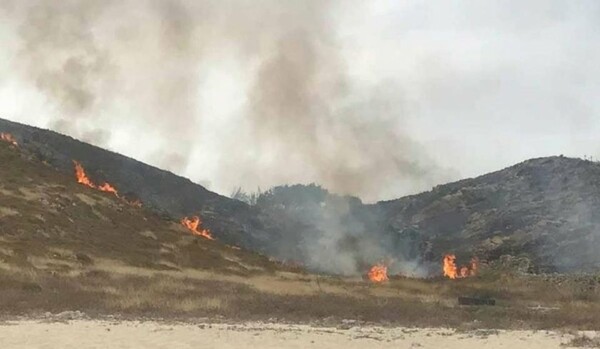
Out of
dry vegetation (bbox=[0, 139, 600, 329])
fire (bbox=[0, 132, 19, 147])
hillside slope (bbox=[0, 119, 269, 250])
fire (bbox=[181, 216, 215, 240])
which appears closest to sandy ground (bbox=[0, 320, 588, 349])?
dry vegetation (bbox=[0, 139, 600, 329])

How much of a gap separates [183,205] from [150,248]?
89.1 meters

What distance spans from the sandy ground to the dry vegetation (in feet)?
13.6

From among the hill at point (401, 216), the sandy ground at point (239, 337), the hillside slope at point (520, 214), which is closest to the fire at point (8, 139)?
the hill at point (401, 216)

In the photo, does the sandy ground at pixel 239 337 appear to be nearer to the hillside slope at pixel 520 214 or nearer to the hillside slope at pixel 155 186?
the hillside slope at pixel 520 214

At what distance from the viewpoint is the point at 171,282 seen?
4572 centimetres

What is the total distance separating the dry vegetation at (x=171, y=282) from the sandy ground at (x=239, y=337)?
4155mm

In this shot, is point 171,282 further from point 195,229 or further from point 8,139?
point 8,139

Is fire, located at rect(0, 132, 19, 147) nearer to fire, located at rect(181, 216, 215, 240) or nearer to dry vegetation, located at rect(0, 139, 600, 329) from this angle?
dry vegetation, located at rect(0, 139, 600, 329)

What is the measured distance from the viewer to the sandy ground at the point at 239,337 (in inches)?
A: 810

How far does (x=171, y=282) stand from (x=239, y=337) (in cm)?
2357

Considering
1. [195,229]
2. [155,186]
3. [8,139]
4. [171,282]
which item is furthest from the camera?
[155,186]

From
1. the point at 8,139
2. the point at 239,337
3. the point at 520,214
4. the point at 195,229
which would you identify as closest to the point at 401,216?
the point at 520,214

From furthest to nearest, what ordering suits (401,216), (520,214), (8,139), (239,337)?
(401,216) < (520,214) < (8,139) < (239,337)

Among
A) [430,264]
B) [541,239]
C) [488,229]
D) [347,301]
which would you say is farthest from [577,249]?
[347,301]
